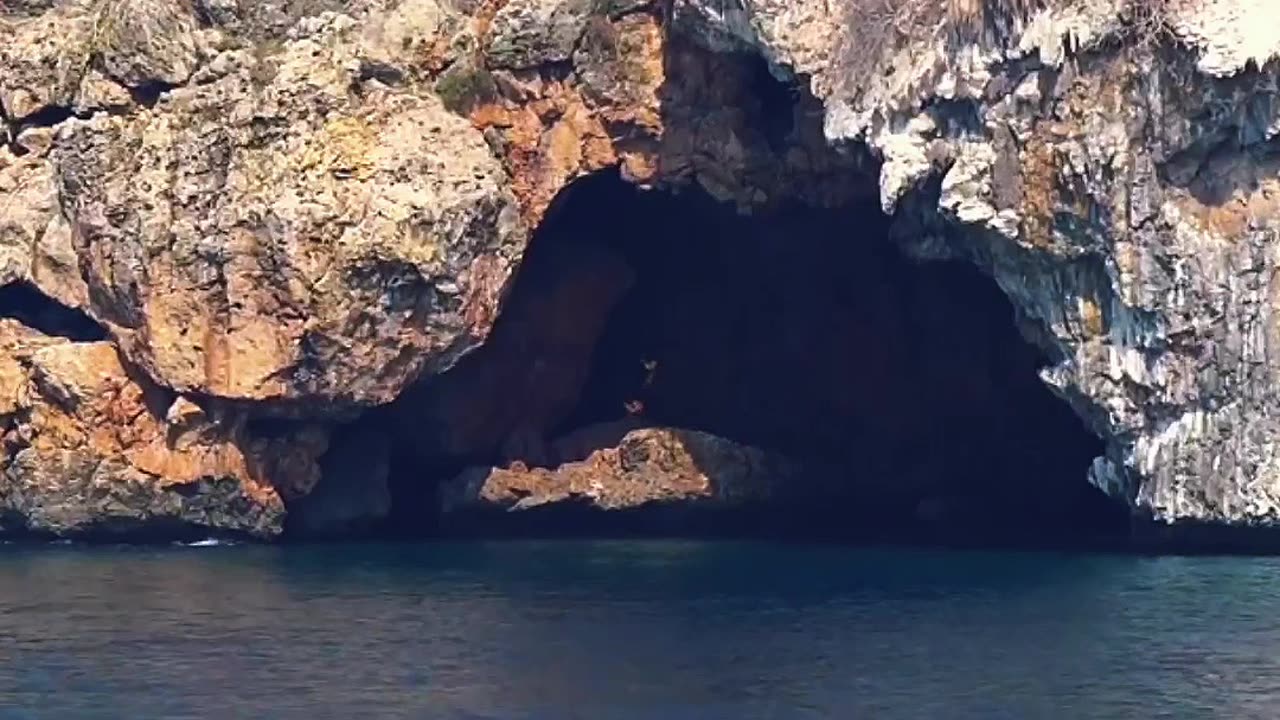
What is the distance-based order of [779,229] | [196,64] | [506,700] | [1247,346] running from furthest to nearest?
[779,229], [196,64], [1247,346], [506,700]

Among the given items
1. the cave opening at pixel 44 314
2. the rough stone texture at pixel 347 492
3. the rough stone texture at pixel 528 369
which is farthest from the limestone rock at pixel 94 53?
the rough stone texture at pixel 528 369

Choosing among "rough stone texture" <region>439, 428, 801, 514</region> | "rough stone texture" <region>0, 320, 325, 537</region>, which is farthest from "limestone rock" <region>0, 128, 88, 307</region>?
"rough stone texture" <region>439, 428, 801, 514</region>

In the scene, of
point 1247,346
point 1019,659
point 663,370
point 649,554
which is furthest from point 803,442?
point 1019,659

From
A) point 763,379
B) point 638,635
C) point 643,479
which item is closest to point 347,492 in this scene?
point 643,479

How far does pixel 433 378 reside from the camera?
191ft

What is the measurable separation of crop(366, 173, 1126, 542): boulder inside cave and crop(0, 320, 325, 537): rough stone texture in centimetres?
580

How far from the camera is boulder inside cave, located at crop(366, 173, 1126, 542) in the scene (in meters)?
59.7

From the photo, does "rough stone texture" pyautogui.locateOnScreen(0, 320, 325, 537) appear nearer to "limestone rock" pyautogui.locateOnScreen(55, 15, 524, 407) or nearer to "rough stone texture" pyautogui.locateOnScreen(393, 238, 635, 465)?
"limestone rock" pyautogui.locateOnScreen(55, 15, 524, 407)

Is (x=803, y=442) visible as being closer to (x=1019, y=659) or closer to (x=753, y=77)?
(x=753, y=77)

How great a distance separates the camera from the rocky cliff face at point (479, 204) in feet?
156

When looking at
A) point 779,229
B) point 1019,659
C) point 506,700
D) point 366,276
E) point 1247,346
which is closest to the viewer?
point 506,700

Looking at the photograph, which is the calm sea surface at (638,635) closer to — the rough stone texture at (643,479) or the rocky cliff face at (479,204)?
the rocky cliff face at (479,204)

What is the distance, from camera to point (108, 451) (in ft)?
182

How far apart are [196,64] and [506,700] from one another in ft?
79.8
